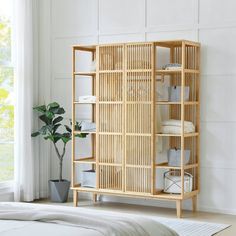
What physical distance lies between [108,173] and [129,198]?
1.75 feet

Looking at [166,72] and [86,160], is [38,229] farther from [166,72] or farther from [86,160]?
[86,160]

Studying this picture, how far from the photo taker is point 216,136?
20.6 feet

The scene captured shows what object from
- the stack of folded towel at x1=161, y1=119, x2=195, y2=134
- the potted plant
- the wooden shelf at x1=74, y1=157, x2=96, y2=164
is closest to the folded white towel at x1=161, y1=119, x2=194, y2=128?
the stack of folded towel at x1=161, y1=119, x2=195, y2=134

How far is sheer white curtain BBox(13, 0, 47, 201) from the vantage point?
6922 mm

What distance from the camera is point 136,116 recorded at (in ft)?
20.5

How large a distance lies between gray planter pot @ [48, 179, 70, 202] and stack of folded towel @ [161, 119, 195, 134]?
149cm

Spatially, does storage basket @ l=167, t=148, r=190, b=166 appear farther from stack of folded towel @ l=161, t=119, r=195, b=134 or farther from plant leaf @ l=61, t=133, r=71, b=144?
plant leaf @ l=61, t=133, r=71, b=144

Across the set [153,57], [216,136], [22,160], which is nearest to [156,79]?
[153,57]

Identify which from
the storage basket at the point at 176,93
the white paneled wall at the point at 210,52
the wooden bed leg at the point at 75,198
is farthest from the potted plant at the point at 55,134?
the storage basket at the point at 176,93

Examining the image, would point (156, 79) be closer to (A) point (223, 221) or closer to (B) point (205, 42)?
(B) point (205, 42)

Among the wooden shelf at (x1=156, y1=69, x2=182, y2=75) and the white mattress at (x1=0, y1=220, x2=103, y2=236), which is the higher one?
the wooden shelf at (x1=156, y1=69, x2=182, y2=75)

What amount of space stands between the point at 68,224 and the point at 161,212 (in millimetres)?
3050

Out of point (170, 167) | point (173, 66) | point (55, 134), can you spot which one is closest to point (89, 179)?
point (55, 134)

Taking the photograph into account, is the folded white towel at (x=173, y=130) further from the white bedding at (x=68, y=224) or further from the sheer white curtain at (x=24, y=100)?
the white bedding at (x=68, y=224)
